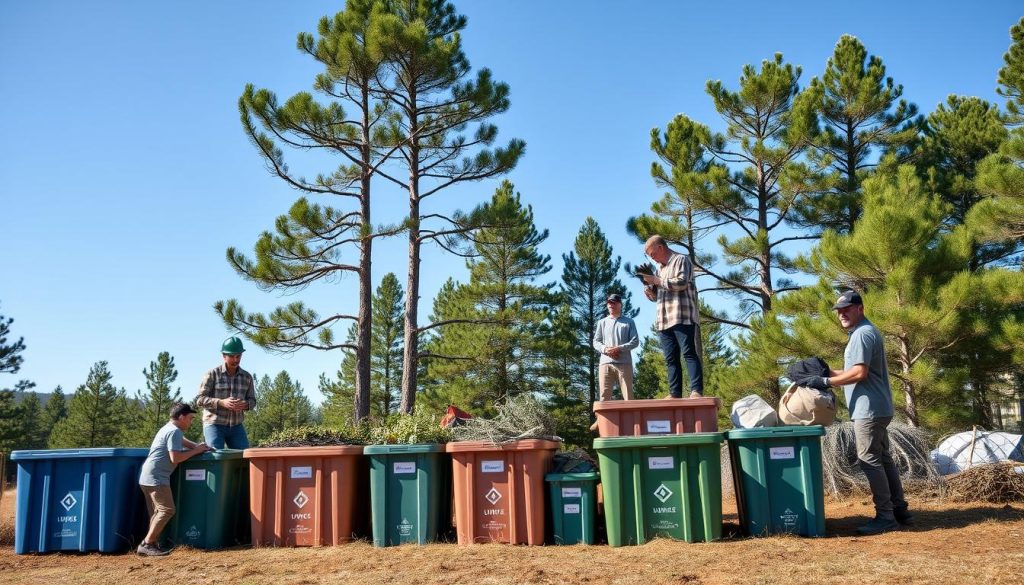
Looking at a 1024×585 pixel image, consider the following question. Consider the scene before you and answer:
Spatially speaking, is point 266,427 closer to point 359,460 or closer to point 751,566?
point 359,460

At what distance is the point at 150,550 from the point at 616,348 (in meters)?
4.51

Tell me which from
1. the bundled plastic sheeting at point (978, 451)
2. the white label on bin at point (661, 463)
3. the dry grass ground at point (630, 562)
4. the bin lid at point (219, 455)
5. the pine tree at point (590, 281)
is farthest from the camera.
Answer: the pine tree at point (590, 281)

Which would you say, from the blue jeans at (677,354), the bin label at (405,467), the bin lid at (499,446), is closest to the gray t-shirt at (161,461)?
the bin label at (405,467)

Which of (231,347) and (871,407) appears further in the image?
(231,347)

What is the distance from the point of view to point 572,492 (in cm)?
598

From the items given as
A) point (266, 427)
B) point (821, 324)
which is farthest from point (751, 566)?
point (266, 427)

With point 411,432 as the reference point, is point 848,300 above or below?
above

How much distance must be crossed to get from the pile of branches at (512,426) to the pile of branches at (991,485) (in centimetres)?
421

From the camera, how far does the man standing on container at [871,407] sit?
571 centimetres

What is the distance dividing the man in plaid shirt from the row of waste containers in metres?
0.81

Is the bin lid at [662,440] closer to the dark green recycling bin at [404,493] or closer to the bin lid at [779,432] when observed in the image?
the bin lid at [779,432]

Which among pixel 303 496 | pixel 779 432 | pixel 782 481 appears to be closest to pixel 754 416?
pixel 779 432

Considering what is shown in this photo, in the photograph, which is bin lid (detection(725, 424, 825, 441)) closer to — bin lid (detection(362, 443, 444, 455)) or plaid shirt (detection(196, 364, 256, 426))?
bin lid (detection(362, 443, 444, 455))

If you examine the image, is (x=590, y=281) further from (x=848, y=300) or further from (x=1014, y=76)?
(x=848, y=300)
